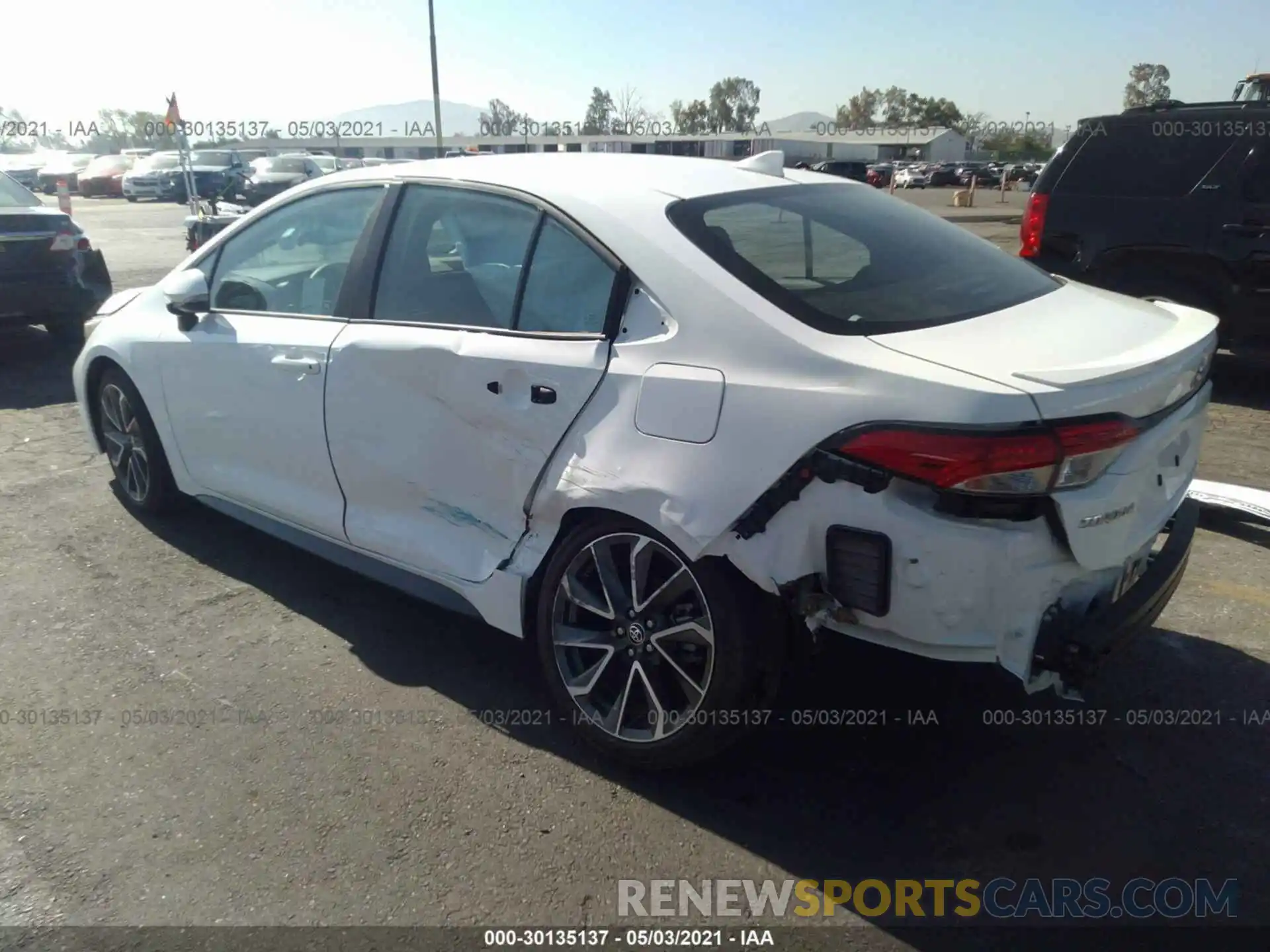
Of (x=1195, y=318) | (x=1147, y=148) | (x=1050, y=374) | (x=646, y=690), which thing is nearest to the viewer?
(x=1050, y=374)

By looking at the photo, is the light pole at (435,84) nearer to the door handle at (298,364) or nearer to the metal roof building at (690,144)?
the metal roof building at (690,144)

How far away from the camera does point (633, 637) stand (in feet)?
9.59

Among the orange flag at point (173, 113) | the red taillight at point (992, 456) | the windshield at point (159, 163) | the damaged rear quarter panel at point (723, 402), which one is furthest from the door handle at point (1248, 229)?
the windshield at point (159, 163)

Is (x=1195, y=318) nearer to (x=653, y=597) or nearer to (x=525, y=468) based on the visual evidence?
(x=653, y=597)

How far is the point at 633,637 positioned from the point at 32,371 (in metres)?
7.70

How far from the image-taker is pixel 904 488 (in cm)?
237

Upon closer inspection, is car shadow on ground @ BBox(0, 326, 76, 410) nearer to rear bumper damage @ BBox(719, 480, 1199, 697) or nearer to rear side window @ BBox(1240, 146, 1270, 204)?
rear bumper damage @ BBox(719, 480, 1199, 697)

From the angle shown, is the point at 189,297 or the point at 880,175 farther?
the point at 880,175

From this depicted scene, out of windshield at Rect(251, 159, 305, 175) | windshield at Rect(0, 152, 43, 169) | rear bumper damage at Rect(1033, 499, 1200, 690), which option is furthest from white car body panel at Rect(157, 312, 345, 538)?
windshield at Rect(0, 152, 43, 169)

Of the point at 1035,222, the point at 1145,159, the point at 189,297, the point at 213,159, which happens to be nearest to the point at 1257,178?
the point at 1145,159

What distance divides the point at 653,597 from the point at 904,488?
32.1 inches

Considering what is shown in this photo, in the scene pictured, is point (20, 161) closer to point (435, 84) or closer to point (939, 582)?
point (435, 84)

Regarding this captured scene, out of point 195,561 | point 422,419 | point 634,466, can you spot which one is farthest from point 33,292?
point 634,466

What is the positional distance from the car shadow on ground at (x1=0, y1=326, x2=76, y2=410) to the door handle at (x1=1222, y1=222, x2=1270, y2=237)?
8.31 m
